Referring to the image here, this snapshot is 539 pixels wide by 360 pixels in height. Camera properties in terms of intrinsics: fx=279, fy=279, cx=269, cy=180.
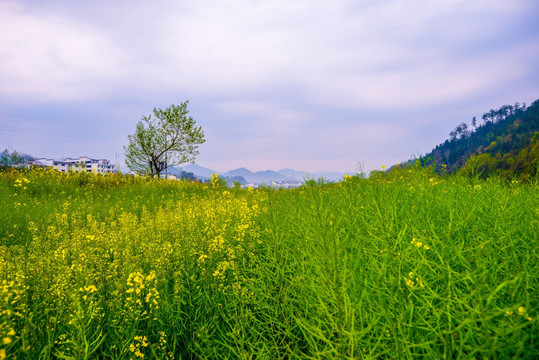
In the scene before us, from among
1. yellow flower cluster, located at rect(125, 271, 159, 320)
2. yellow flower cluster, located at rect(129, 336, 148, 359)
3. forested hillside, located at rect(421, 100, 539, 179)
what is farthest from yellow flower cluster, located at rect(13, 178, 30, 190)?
forested hillside, located at rect(421, 100, 539, 179)

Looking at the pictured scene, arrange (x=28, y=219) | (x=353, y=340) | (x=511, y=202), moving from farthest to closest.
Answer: (x=28, y=219)
(x=511, y=202)
(x=353, y=340)

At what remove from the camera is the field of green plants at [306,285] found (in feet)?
5.41

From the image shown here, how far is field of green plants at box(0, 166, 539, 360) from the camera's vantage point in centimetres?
165

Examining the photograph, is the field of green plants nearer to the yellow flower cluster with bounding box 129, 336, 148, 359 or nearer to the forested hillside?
the yellow flower cluster with bounding box 129, 336, 148, 359

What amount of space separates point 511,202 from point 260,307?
3.38 meters

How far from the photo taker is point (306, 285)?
206 cm

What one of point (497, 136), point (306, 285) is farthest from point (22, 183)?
point (497, 136)

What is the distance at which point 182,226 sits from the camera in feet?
17.0

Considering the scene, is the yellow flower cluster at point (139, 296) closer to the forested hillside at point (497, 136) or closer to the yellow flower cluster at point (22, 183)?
the yellow flower cluster at point (22, 183)

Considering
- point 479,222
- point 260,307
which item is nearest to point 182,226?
point 260,307

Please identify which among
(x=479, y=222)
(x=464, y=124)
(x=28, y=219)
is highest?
(x=464, y=124)

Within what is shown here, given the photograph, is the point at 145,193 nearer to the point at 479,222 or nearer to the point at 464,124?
the point at 479,222

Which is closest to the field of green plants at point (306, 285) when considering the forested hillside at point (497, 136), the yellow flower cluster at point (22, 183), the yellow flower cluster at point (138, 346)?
the yellow flower cluster at point (138, 346)

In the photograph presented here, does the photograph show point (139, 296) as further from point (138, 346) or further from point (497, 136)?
point (497, 136)
